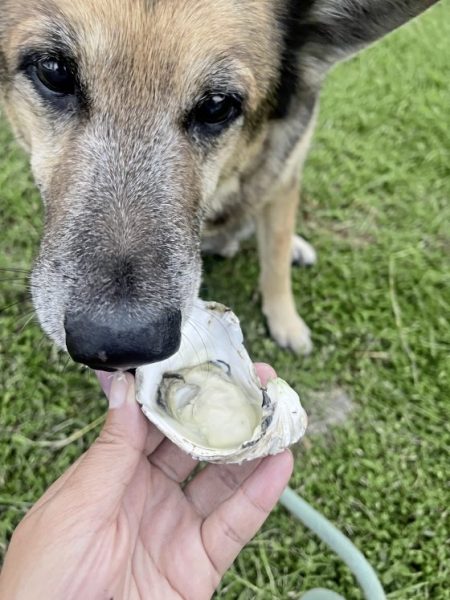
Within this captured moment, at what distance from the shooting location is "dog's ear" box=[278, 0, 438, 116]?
1826 millimetres

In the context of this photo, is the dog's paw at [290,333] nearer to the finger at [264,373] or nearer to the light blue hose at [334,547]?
the light blue hose at [334,547]

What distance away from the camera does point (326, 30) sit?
197 cm

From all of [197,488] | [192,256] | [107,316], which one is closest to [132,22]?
[192,256]

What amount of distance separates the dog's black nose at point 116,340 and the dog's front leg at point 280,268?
124cm

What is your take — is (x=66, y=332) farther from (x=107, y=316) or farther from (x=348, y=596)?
(x=348, y=596)

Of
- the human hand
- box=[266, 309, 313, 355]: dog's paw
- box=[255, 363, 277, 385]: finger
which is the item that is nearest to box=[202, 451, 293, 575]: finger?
the human hand

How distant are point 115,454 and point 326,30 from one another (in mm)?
1471

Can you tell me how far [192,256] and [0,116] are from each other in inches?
80.4

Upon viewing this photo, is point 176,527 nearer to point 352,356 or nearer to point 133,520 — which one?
Answer: point 133,520

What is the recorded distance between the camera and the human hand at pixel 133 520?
4.99 ft

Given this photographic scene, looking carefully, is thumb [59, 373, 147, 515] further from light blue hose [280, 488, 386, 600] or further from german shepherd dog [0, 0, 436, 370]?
light blue hose [280, 488, 386, 600]

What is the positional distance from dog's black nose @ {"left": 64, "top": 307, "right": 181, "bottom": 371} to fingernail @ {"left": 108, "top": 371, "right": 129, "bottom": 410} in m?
0.20

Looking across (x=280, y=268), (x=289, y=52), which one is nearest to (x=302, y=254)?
(x=280, y=268)

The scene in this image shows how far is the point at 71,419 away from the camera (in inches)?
97.9
